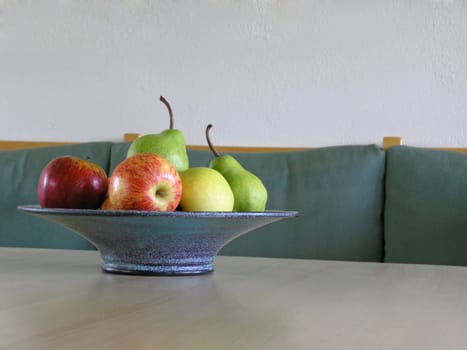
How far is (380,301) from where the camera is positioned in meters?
0.71

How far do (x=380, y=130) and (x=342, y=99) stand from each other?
0.16 m

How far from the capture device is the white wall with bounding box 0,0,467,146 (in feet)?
7.54

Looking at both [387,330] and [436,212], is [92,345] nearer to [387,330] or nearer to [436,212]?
[387,330]

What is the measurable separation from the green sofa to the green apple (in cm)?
103

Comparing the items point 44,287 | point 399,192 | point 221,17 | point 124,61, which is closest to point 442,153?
point 399,192

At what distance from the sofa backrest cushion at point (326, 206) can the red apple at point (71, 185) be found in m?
1.06

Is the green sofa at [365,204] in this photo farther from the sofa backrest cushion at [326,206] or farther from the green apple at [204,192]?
the green apple at [204,192]

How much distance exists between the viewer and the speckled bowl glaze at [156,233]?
824 mm

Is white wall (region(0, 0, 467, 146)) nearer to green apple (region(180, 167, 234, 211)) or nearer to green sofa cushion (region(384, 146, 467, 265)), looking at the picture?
green sofa cushion (region(384, 146, 467, 265))

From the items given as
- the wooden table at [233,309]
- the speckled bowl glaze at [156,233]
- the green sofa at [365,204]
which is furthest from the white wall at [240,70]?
the speckled bowl glaze at [156,233]

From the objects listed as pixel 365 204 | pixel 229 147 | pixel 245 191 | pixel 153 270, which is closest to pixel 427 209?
pixel 365 204

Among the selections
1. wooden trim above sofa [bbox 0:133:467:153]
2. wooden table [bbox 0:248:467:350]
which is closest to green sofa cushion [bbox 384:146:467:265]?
wooden trim above sofa [bbox 0:133:467:153]

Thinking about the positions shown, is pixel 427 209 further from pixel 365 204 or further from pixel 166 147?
pixel 166 147

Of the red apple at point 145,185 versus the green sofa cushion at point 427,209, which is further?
the green sofa cushion at point 427,209
